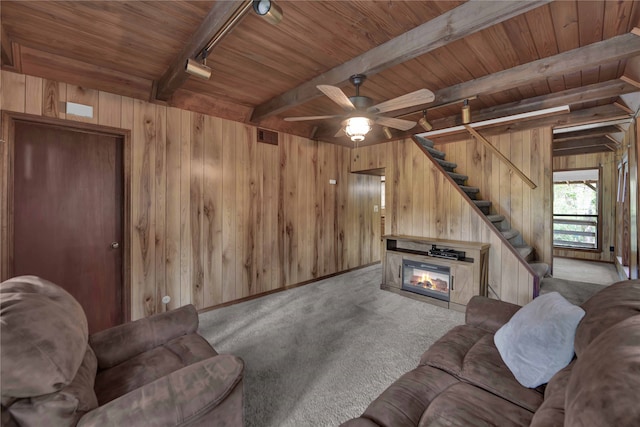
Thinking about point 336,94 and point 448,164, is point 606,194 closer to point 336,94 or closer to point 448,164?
point 448,164

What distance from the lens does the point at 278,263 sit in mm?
4168

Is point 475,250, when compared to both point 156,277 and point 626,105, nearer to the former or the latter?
point 626,105

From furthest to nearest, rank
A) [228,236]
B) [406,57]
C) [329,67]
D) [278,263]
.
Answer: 1. [278,263]
2. [228,236]
3. [329,67]
4. [406,57]

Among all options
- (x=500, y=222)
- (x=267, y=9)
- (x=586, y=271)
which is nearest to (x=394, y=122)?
(x=267, y=9)

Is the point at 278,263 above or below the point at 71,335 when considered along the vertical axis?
below

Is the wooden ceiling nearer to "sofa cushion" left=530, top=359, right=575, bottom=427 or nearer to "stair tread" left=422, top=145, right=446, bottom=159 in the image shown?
"stair tread" left=422, top=145, right=446, bottom=159

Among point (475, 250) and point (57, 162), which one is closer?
point (57, 162)

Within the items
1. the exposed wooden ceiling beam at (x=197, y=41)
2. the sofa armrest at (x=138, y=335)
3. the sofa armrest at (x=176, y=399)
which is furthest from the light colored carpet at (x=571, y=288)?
the exposed wooden ceiling beam at (x=197, y=41)

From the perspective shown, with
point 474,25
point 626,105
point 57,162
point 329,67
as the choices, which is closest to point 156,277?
point 57,162

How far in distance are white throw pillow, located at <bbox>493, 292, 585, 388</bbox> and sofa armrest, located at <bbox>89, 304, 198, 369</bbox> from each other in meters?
1.91

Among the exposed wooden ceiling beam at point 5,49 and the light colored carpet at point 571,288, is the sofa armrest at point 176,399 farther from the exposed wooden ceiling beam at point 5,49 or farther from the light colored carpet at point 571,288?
the light colored carpet at point 571,288

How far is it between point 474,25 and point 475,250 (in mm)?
2536

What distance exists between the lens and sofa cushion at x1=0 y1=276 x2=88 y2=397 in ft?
2.77

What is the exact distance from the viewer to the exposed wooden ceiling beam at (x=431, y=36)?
158 cm
